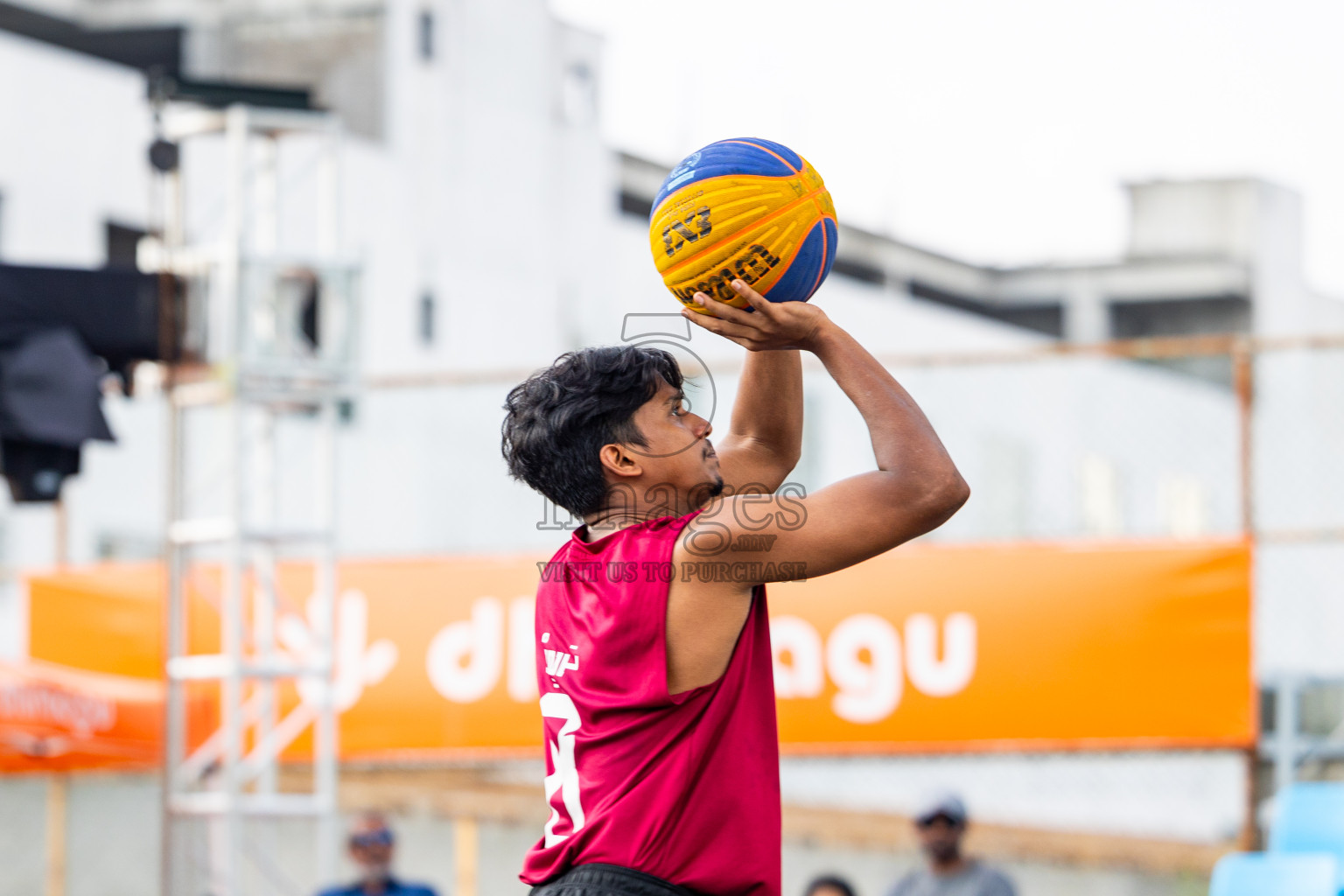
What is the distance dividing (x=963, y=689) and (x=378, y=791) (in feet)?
14.8

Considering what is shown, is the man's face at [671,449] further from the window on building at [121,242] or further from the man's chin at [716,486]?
the window on building at [121,242]

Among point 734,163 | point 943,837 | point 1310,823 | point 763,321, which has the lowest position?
point 943,837

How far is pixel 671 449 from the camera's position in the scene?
9.36 ft

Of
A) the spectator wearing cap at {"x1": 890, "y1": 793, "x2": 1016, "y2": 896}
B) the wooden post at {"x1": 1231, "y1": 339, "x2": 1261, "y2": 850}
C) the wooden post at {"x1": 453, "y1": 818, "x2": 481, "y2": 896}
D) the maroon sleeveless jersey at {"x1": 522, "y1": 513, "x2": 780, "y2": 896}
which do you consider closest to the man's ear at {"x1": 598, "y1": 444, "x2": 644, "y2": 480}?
the maroon sleeveless jersey at {"x1": 522, "y1": 513, "x2": 780, "y2": 896}

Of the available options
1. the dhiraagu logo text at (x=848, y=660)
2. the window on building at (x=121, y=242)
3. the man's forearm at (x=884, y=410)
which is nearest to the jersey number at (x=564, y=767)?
the man's forearm at (x=884, y=410)

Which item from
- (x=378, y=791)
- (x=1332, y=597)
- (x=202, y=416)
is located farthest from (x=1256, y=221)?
(x=378, y=791)

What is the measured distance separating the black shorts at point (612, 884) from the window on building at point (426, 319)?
20.3 metres

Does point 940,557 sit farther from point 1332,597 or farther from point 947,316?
point 947,316

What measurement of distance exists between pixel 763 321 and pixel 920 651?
5537 mm

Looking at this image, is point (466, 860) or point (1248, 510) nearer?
point (1248, 510)

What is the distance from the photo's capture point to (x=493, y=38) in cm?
2406

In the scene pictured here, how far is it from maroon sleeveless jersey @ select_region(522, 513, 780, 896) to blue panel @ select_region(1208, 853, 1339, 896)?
3138mm

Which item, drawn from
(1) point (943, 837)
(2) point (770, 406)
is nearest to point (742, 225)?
(2) point (770, 406)

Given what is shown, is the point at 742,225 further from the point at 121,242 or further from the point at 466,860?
the point at 121,242
